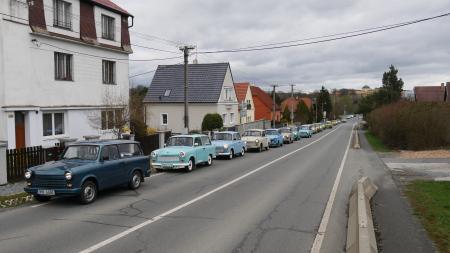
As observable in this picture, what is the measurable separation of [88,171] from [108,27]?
16632 millimetres

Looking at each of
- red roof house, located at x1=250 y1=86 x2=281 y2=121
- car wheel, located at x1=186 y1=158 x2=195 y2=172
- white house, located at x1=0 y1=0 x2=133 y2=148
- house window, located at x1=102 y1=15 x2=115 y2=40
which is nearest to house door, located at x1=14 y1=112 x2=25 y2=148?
white house, located at x1=0 y1=0 x2=133 y2=148

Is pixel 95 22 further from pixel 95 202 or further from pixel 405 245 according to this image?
pixel 405 245

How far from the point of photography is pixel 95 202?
1182 centimetres

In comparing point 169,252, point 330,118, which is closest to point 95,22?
point 169,252

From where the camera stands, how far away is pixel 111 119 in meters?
24.2

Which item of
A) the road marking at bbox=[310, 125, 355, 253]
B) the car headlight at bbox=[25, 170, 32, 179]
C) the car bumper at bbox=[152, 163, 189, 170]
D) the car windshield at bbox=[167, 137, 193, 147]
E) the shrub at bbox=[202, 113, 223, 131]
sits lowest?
the road marking at bbox=[310, 125, 355, 253]

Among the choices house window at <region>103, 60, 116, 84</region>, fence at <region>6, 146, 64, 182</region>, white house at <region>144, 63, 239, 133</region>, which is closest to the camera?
fence at <region>6, 146, 64, 182</region>

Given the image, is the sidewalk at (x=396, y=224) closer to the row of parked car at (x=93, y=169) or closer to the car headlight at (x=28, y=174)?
the row of parked car at (x=93, y=169)

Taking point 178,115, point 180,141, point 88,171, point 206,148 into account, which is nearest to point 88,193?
point 88,171

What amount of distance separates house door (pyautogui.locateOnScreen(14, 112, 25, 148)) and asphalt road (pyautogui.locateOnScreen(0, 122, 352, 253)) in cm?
799

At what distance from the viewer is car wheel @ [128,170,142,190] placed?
1373cm

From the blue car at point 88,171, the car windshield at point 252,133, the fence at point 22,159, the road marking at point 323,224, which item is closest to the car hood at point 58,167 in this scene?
the blue car at point 88,171

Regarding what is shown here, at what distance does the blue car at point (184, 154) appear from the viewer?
18.5 metres

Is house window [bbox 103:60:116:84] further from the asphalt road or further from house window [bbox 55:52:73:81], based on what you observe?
the asphalt road
